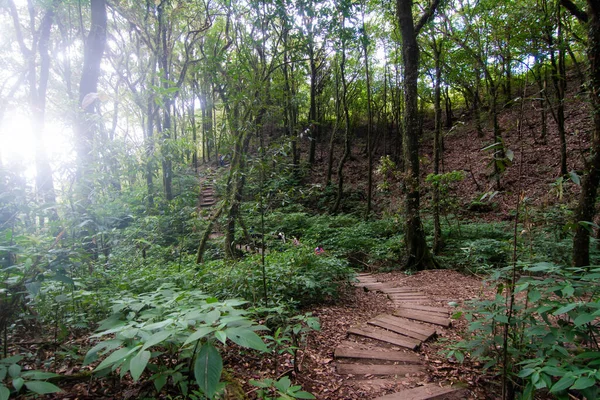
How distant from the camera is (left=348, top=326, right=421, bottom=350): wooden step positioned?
3143 millimetres

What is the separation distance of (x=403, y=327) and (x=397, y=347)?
1.53ft

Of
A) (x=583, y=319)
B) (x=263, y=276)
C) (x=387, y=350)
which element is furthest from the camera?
(x=263, y=276)

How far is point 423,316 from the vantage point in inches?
155

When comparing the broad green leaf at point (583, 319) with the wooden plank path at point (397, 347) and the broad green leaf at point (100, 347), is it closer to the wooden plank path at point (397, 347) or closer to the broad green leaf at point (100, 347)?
the wooden plank path at point (397, 347)

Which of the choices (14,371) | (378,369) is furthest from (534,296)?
(14,371)

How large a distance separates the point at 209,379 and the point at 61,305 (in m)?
2.24

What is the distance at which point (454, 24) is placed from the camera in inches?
548

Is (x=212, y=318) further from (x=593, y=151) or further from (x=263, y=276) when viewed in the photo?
(x=593, y=151)

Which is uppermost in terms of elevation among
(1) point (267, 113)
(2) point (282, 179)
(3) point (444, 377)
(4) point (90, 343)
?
(1) point (267, 113)

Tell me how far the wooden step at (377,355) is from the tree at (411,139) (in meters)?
4.17

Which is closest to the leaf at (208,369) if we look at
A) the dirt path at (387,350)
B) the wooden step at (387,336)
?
the dirt path at (387,350)

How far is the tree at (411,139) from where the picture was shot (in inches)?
255

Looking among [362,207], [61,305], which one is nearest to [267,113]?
[61,305]

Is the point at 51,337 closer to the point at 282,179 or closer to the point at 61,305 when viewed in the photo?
the point at 61,305
